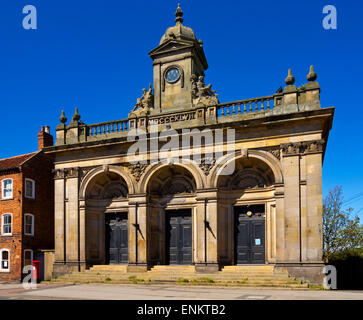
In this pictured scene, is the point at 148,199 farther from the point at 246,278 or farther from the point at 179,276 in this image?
the point at 246,278

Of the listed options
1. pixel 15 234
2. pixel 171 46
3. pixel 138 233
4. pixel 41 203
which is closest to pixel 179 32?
pixel 171 46

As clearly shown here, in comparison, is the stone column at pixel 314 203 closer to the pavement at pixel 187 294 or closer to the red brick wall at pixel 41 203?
the pavement at pixel 187 294

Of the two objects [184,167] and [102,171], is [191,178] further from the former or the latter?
[102,171]

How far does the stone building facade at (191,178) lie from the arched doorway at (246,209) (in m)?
0.06

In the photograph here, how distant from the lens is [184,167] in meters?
21.5

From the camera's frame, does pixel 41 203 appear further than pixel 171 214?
Yes

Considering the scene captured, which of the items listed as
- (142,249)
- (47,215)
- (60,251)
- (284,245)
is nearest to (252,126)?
(284,245)

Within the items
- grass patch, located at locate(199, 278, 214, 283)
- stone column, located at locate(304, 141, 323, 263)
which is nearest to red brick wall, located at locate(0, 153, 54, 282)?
grass patch, located at locate(199, 278, 214, 283)

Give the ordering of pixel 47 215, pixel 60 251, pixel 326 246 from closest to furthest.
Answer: pixel 60 251, pixel 47 215, pixel 326 246

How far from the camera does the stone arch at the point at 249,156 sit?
19453mm

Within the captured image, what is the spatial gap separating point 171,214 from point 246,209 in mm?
4660

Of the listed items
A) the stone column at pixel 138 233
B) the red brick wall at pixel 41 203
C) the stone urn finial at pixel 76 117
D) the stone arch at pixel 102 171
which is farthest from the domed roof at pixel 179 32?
the red brick wall at pixel 41 203

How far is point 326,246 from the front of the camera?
37.8 m

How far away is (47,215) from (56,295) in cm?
1240
